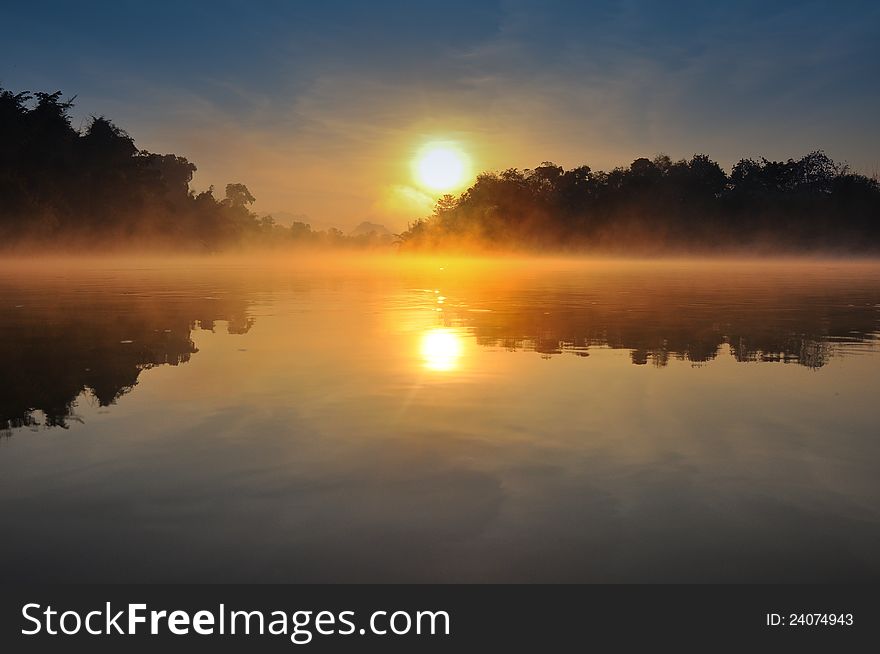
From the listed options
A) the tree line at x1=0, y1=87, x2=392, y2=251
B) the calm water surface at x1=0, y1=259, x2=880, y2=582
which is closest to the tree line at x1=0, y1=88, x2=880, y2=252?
the tree line at x1=0, y1=87, x2=392, y2=251

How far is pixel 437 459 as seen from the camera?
6348 millimetres

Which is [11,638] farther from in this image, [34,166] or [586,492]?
[34,166]

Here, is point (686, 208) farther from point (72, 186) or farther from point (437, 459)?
point (437, 459)

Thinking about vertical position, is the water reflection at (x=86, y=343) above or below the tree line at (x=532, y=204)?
below

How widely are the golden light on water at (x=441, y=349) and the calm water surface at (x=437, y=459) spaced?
138 mm

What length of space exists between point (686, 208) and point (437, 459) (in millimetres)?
121919

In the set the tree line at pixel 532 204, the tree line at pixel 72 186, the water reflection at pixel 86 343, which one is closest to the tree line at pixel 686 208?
the tree line at pixel 532 204

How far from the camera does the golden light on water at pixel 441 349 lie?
11.3 meters

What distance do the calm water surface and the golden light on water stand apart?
138mm

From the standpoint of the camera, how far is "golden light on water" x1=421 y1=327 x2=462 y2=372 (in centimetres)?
1134

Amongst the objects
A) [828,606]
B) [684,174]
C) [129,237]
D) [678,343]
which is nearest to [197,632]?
[828,606]

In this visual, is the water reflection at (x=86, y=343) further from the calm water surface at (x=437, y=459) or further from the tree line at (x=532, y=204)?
the tree line at (x=532, y=204)

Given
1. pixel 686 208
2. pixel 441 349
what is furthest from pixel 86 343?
pixel 686 208

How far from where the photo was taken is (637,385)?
31.2 ft
